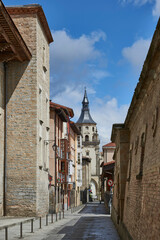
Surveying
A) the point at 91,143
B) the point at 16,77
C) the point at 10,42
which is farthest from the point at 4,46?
the point at 91,143

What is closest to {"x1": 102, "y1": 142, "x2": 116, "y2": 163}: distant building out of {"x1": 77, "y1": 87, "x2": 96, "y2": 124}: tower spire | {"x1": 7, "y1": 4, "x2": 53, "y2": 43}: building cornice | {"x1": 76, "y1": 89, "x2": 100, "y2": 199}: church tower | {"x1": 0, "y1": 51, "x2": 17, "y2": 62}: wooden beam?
{"x1": 76, "y1": 89, "x2": 100, "y2": 199}: church tower

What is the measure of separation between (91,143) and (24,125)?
90.9 metres

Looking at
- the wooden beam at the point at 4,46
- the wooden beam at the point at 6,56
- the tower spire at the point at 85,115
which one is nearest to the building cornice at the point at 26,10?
the wooden beam at the point at 6,56

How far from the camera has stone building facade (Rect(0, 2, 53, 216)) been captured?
21719 mm

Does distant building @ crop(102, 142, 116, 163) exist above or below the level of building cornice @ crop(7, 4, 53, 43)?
below

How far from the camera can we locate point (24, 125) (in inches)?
869

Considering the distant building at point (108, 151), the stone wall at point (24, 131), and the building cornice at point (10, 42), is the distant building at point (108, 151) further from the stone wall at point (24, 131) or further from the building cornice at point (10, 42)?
the building cornice at point (10, 42)

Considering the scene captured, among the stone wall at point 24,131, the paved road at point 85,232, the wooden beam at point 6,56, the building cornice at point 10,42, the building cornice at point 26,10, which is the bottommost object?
the paved road at point 85,232

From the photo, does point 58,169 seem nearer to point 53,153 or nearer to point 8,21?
point 53,153

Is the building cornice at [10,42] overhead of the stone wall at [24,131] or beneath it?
overhead

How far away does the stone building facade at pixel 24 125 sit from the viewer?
21719 millimetres

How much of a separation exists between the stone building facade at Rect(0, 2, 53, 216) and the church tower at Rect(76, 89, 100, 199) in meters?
81.9

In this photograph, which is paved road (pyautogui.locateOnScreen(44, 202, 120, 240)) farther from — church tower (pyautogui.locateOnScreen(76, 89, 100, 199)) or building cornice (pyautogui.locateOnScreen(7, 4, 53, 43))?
church tower (pyautogui.locateOnScreen(76, 89, 100, 199))

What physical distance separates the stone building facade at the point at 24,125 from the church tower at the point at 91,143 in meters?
81.9
